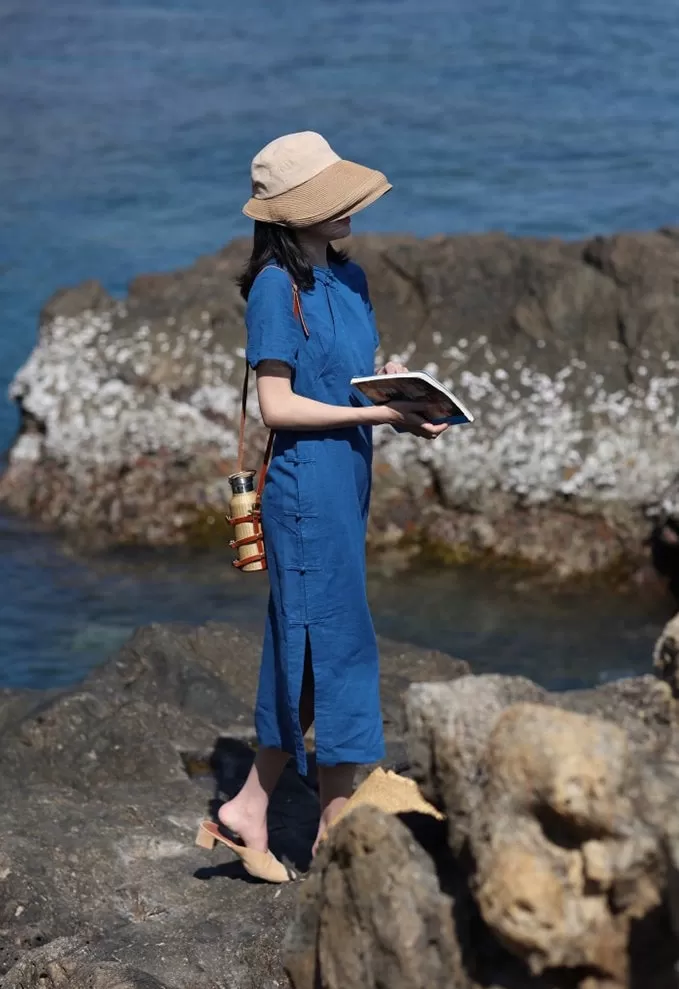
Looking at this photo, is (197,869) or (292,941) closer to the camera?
(292,941)

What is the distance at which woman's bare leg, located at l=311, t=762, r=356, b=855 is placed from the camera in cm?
455

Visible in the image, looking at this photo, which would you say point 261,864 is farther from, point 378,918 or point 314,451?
point 378,918

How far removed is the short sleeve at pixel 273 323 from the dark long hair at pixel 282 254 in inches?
1.5

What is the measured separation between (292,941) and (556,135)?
62.3 feet

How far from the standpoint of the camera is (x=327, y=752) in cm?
443

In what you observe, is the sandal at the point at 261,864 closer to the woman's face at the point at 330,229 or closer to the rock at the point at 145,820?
the rock at the point at 145,820

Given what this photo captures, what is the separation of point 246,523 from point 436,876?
5.50 ft

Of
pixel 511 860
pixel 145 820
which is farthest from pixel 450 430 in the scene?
pixel 511 860

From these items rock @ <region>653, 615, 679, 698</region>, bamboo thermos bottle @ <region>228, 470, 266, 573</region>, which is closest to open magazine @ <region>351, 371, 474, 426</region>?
bamboo thermos bottle @ <region>228, 470, 266, 573</region>

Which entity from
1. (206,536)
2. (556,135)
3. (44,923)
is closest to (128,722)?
(44,923)

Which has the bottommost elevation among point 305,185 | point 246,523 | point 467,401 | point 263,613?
point 263,613

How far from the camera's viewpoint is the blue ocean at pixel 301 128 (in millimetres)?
8266

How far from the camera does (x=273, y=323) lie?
4.21 metres

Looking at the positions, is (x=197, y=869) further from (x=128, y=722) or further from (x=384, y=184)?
(x=384, y=184)
